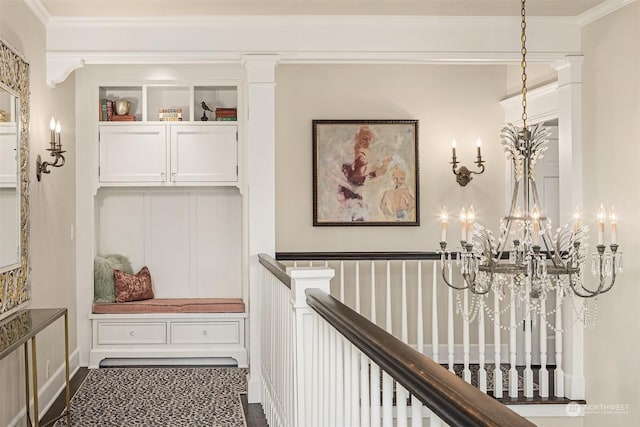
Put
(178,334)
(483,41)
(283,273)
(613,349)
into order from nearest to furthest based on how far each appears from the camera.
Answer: (283,273)
(613,349)
(483,41)
(178,334)

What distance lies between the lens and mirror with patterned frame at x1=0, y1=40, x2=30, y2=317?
11.8 feet

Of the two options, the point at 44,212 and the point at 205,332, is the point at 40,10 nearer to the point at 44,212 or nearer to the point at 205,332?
the point at 44,212

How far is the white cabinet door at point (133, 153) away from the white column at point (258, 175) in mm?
1688

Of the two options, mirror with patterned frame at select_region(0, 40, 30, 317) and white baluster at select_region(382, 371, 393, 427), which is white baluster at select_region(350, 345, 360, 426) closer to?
white baluster at select_region(382, 371, 393, 427)

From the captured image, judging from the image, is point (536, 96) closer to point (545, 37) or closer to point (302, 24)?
point (545, 37)

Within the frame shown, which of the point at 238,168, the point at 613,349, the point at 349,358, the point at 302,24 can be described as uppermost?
the point at 302,24

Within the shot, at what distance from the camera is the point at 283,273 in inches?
130

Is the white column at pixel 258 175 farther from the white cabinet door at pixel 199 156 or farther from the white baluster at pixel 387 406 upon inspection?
the white baluster at pixel 387 406

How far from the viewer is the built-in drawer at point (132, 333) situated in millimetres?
6004

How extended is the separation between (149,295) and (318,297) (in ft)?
13.6

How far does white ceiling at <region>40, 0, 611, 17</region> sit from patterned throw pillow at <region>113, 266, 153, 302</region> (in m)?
2.48

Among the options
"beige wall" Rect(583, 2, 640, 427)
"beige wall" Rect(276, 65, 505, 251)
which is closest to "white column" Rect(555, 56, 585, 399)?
"beige wall" Rect(583, 2, 640, 427)

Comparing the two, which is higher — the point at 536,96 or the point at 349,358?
the point at 536,96

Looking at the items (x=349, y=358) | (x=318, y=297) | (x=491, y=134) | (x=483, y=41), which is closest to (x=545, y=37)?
(x=483, y=41)
